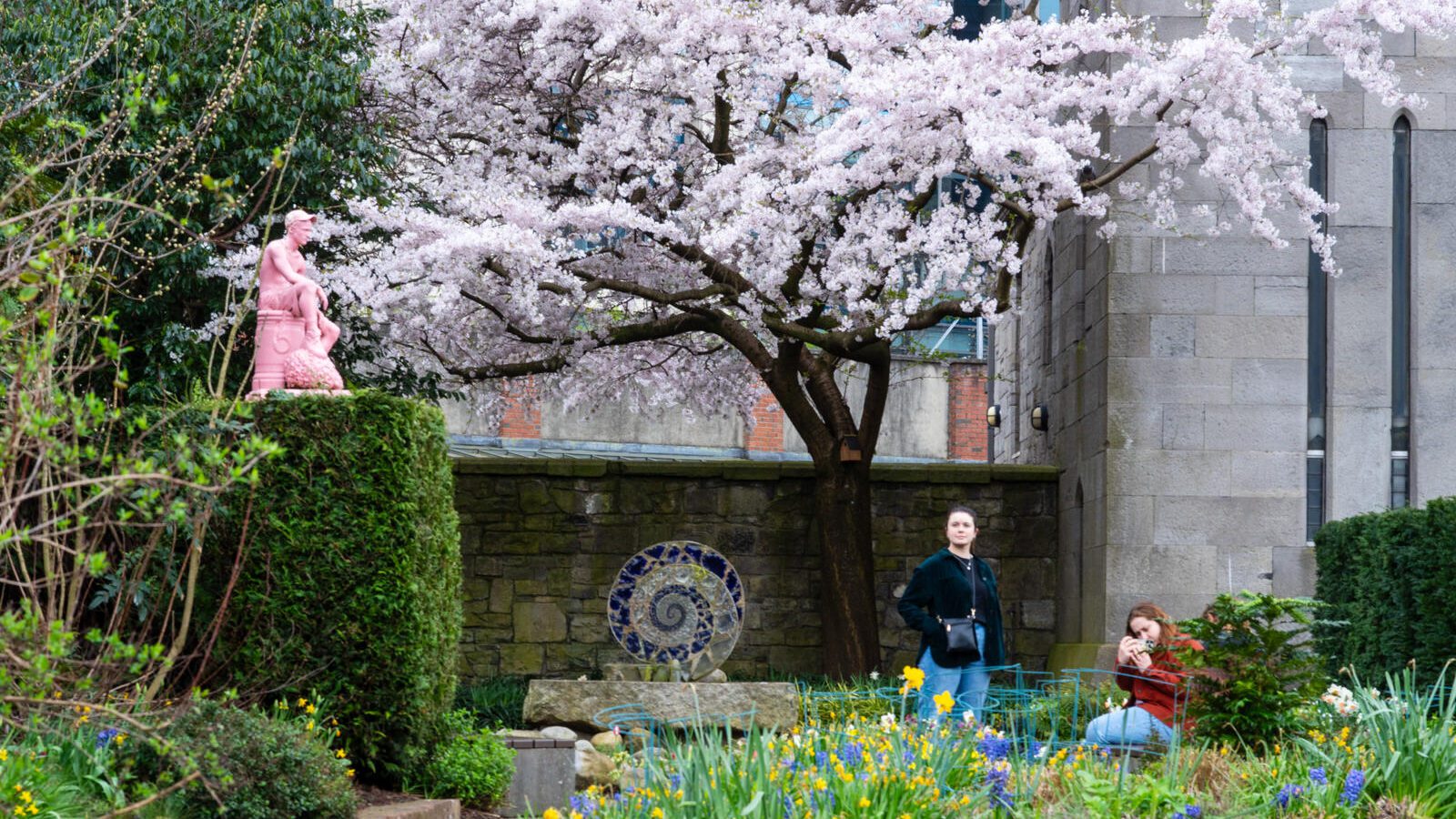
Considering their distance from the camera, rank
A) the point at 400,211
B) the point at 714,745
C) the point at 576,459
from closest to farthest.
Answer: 1. the point at 714,745
2. the point at 400,211
3. the point at 576,459

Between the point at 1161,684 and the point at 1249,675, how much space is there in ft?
2.26

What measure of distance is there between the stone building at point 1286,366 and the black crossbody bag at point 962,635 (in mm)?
4335

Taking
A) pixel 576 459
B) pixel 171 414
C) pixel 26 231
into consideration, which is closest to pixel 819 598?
pixel 576 459

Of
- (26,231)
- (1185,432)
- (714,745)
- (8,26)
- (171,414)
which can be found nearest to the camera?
(714,745)

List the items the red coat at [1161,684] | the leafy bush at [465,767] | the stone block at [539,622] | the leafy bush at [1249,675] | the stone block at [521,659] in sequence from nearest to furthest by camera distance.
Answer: the leafy bush at [1249,675] → the red coat at [1161,684] → the leafy bush at [465,767] → the stone block at [521,659] → the stone block at [539,622]

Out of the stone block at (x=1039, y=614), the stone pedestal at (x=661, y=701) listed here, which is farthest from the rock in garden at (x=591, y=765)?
the stone block at (x=1039, y=614)

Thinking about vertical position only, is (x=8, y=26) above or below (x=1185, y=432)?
above

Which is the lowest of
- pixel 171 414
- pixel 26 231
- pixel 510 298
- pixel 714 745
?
pixel 714 745

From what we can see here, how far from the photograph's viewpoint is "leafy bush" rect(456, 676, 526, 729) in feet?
40.2

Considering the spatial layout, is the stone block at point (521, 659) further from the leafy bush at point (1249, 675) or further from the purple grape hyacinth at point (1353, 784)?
the purple grape hyacinth at point (1353, 784)

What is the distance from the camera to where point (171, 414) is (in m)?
7.40

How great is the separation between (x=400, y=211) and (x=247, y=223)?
1.07 metres

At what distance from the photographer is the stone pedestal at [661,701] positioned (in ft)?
30.9

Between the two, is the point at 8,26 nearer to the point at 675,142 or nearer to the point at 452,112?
the point at 452,112
